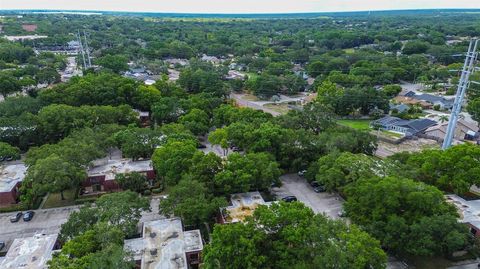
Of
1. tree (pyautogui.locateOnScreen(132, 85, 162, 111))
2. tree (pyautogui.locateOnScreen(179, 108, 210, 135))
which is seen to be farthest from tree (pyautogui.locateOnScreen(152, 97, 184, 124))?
tree (pyautogui.locateOnScreen(132, 85, 162, 111))

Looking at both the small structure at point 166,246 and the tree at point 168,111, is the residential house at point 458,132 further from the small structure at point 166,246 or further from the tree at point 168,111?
the small structure at point 166,246

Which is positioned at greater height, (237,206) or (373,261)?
(373,261)

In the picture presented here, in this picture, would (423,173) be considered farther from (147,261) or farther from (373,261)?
(147,261)

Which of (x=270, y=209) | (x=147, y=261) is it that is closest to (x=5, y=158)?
(x=147, y=261)

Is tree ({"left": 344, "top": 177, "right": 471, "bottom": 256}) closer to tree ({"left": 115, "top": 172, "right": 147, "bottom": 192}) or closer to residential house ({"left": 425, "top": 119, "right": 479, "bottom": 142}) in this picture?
tree ({"left": 115, "top": 172, "right": 147, "bottom": 192})

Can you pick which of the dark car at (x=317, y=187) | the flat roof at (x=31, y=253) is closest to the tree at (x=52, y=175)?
the flat roof at (x=31, y=253)

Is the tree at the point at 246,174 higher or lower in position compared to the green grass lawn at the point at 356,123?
higher
